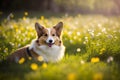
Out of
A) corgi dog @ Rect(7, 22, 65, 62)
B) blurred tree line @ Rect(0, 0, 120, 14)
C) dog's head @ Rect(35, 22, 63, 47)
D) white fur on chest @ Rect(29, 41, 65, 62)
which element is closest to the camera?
dog's head @ Rect(35, 22, 63, 47)

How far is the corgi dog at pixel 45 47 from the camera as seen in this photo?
799 centimetres

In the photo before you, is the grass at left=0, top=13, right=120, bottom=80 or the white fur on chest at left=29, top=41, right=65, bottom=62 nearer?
the grass at left=0, top=13, right=120, bottom=80

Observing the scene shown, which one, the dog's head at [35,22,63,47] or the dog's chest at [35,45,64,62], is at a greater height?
the dog's head at [35,22,63,47]

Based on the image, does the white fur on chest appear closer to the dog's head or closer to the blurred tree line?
the dog's head

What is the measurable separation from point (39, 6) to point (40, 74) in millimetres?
23144

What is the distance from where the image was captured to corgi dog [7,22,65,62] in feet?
26.2

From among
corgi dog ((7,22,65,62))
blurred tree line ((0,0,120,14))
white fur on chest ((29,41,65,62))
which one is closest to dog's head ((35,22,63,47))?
corgi dog ((7,22,65,62))

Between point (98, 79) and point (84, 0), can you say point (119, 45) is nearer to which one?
point (98, 79)

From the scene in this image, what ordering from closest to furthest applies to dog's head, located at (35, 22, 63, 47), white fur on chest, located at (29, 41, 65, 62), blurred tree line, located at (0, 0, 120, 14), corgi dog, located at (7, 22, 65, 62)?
dog's head, located at (35, 22, 63, 47) < corgi dog, located at (7, 22, 65, 62) < white fur on chest, located at (29, 41, 65, 62) < blurred tree line, located at (0, 0, 120, 14)

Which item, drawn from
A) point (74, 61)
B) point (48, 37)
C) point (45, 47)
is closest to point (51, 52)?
point (45, 47)

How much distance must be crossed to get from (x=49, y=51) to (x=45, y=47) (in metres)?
0.19

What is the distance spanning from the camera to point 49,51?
27.0 feet

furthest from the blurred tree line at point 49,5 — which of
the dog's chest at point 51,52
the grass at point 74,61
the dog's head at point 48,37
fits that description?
the dog's head at point 48,37

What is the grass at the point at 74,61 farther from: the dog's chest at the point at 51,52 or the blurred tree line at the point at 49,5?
the blurred tree line at the point at 49,5
